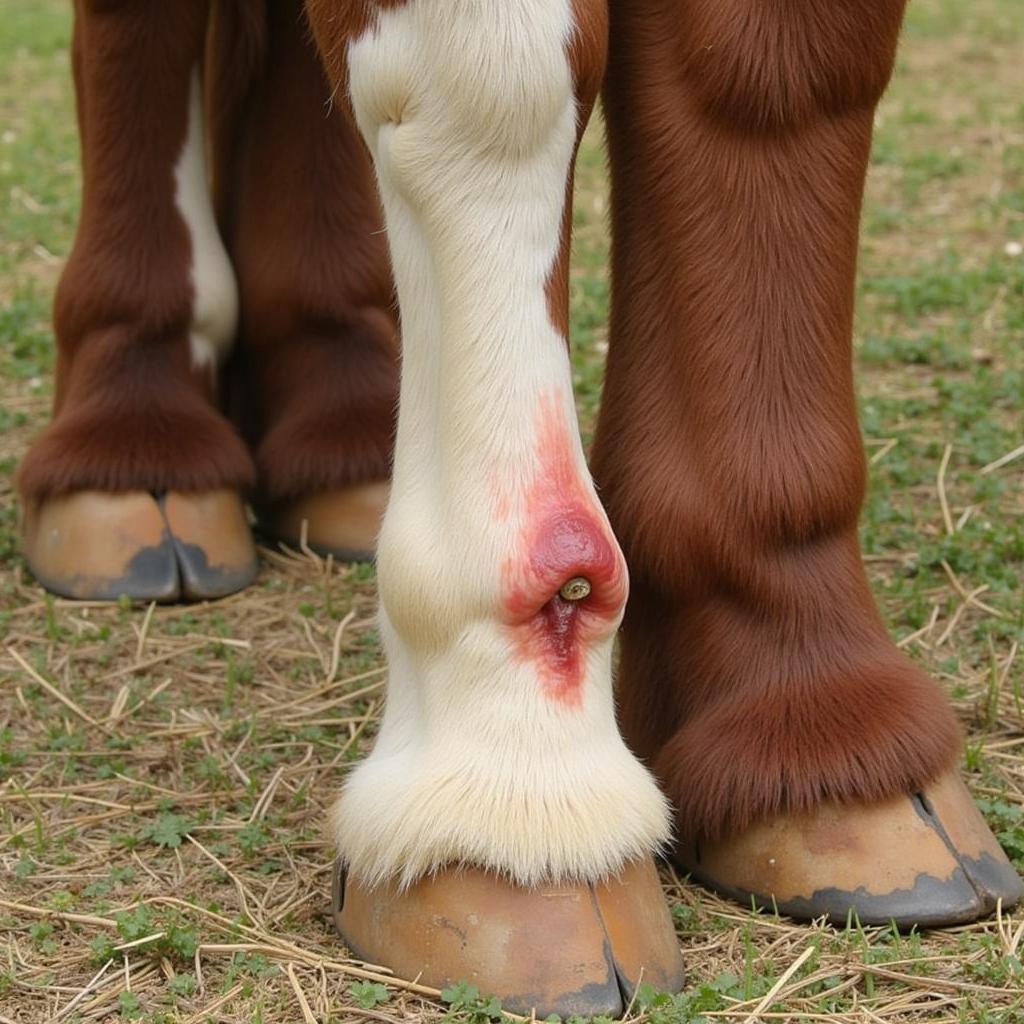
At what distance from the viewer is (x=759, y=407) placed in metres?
1.20

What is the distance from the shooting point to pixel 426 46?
40.9 inches

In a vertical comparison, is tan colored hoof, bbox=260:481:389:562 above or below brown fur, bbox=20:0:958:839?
below

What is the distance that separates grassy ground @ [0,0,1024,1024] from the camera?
1.13 meters

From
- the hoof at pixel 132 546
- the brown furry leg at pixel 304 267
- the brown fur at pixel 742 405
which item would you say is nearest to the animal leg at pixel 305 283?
the brown furry leg at pixel 304 267

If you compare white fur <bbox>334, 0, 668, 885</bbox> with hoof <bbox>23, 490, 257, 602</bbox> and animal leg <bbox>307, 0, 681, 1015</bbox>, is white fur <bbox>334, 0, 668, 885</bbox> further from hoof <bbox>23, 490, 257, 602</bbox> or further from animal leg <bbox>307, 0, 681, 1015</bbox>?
hoof <bbox>23, 490, 257, 602</bbox>

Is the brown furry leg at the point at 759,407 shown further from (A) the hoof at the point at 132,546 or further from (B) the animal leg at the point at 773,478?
(A) the hoof at the point at 132,546

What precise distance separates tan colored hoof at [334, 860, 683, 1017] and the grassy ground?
0.07 ft

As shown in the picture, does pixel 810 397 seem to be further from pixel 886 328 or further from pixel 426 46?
pixel 886 328

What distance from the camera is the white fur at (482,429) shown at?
3.41ft

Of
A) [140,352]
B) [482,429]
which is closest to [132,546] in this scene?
[140,352]

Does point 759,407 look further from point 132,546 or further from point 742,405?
point 132,546

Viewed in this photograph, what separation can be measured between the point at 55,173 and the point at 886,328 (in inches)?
76.3

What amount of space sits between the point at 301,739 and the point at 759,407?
568mm

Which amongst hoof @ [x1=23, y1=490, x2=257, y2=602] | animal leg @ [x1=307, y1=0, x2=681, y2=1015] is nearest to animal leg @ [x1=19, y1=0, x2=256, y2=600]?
hoof @ [x1=23, y1=490, x2=257, y2=602]
